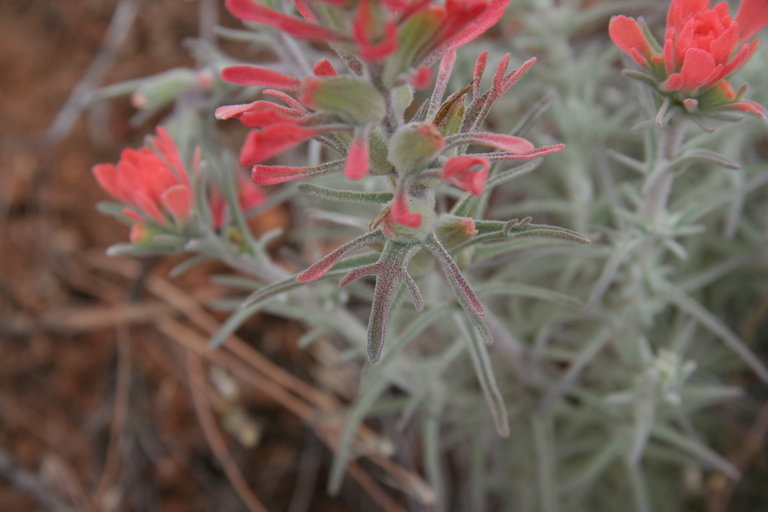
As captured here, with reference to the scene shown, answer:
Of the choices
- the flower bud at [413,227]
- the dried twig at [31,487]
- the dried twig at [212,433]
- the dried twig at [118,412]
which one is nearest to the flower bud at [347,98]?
the flower bud at [413,227]

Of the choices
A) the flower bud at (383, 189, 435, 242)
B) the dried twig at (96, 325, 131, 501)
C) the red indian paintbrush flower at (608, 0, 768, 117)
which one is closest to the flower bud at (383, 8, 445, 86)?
the flower bud at (383, 189, 435, 242)

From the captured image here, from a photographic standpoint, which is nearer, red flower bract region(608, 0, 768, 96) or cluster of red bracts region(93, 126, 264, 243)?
red flower bract region(608, 0, 768, 96)

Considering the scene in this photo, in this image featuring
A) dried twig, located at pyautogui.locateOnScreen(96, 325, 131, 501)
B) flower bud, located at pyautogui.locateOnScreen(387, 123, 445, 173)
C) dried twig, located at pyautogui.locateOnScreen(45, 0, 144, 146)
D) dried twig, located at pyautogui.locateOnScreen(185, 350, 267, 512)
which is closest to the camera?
flower bud, located at pyautogui.locateOnScreen(387, 123, 445, 173)

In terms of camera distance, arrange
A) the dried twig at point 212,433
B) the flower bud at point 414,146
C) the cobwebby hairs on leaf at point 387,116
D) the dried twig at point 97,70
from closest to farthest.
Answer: the cobwebby hairs on leaf at point 387,116, the flower bud at point 414,146, the dried twig at point 212,433, the dried twig at point 97,70

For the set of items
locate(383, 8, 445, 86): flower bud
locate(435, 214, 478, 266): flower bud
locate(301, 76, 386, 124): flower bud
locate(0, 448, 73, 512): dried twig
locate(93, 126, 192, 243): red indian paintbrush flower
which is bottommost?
locate(0, 448, 73, 512): dried twig

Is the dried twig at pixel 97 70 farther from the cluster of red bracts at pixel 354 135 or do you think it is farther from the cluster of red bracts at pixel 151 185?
the cluster of red bracts at pixel 354 135

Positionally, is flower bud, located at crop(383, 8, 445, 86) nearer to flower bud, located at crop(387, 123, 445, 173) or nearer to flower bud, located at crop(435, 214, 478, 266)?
flower bud, located at crop(387, 123, 445, 173)
